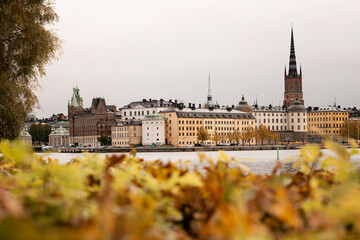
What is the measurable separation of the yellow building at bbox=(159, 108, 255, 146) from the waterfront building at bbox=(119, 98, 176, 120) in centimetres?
1699

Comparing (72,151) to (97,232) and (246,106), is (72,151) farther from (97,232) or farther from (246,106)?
(97,232)

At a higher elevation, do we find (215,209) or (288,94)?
(288,94)

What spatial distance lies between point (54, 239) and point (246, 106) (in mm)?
171217

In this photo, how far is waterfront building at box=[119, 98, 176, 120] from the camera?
517 ft

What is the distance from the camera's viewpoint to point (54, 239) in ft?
3.43

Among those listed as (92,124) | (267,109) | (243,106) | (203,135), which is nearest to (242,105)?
(243,106)

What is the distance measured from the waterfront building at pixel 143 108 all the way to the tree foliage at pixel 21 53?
138 metres

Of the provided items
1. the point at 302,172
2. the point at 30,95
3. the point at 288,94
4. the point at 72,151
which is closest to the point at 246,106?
the point at 288,94

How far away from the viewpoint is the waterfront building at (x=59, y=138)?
186000 mm

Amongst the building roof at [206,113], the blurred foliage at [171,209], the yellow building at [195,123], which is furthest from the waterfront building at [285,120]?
the blurred foliage at [171,209]

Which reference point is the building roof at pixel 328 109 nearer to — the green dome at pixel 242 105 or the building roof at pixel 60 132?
the green dome at pixel 242 105

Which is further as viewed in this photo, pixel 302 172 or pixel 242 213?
pixel 302 172

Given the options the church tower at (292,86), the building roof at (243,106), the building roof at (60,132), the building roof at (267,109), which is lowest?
the building roof at (60,132)

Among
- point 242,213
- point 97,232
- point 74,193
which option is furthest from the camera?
point 74,193
